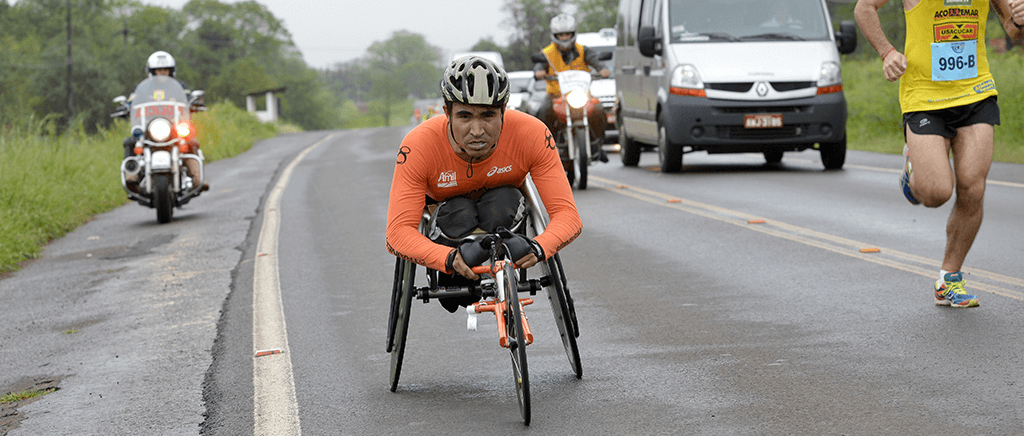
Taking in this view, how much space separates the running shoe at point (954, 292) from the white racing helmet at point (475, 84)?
295 cm

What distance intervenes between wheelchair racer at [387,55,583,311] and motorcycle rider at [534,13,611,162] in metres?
8.66

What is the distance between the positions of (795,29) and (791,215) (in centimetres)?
545

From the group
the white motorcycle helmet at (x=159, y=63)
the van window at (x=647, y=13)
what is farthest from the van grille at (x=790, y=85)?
the white motorcycle helmet at (x=159, y=63)

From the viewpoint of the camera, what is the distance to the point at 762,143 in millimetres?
15000

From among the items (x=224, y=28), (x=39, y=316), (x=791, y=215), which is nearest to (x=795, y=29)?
(x=791, y=215)

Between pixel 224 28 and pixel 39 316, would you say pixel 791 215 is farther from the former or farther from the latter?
pixel 224 28

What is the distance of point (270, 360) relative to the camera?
5855 millimetres

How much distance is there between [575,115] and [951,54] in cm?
765

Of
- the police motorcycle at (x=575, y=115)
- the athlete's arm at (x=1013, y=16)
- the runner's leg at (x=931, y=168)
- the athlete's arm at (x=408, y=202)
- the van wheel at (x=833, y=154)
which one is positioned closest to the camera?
the athlete's arm at (x=408, y=202)

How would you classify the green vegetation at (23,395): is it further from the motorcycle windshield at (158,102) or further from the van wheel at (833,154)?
the van wheel at (833,154)

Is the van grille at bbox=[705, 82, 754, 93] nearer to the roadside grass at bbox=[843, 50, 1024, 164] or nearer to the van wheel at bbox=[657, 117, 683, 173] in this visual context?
the van wheel at bbox=[657, 117, 683, 173]

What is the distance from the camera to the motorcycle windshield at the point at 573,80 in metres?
13.4

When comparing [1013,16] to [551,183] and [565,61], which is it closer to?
[551,183]

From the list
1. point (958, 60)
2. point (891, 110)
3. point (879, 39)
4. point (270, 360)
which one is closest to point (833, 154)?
point (891, 110)
